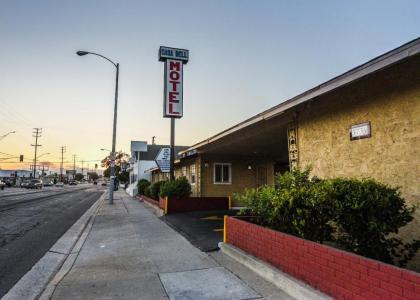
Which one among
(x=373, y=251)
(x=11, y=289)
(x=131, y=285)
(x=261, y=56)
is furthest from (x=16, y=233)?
(x=261, y=56)

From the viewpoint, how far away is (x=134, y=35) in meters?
16.2

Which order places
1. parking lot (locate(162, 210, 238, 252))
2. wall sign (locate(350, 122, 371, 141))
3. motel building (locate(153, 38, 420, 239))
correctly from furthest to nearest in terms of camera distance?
parking lot (locate(162, 210, 238, 252)) → wall sign (locate(350, 122, 371, 141)) → motel building (locate(153, 38, 420, 239))

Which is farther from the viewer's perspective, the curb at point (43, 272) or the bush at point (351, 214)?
the curb at point (43, 272)

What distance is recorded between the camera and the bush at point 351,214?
16.2 ft

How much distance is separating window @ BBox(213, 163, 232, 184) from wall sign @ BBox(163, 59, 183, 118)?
4686 mm

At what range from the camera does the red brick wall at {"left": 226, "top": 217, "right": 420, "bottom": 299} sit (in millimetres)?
3395

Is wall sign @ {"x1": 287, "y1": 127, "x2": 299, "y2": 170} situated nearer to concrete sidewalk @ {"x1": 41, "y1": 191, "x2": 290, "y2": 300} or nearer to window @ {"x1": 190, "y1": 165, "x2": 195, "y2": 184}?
concrete sidewalk @ {"x1": 41, "y1": 191, "x2": 290, "y2": 300}

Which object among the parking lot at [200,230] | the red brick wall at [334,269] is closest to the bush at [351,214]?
the red brick wall at [334,269]

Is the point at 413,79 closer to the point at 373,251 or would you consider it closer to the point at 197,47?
the point at 373,251

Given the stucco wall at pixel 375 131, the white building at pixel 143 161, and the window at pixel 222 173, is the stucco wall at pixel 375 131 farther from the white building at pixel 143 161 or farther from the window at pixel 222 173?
the white building at pixel 143 161

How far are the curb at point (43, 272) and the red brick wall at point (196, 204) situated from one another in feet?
20.1

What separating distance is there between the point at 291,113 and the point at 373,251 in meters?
4.94

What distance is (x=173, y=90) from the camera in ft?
56.2

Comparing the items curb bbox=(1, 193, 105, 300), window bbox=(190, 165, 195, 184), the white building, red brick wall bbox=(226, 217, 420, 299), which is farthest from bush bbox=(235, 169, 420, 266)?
the white building
